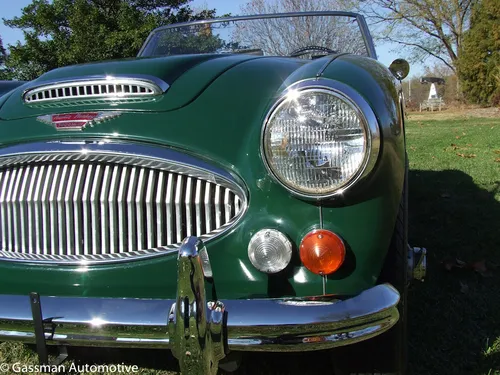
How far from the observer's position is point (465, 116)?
17078 millimetres

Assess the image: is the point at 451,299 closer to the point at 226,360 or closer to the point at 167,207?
the point at 226,360

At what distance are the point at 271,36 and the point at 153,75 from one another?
4.83ft

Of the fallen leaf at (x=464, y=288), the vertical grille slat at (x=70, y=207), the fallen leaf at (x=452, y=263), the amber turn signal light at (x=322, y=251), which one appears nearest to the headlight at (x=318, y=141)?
the amber turn signal light at (x=322, y=251)

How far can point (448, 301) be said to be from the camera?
2570 millimetres

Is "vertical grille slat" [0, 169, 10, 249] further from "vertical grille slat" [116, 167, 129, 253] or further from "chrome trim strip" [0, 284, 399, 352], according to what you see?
"vertical grille slat" [116, 167, 129, 253]

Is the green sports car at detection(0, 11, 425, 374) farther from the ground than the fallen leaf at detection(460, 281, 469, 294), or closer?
farther from the ground

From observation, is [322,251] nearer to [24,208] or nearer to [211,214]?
[211,214]

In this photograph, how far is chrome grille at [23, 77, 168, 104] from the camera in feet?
5.83

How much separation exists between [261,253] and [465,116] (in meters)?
17.3

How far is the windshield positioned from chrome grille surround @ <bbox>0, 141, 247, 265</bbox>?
1.61 meters

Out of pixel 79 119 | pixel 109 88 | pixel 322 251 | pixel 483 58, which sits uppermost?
pixel 483 58

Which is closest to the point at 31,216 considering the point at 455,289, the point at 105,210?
the point at 105,210

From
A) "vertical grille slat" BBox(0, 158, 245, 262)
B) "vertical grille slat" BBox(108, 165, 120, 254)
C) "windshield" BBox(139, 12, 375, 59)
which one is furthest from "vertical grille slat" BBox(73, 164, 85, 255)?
"windshield" BBox(139, 12, 375, 59)

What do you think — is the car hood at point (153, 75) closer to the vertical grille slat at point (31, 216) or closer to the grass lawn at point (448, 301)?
the vertical grille slat at point (31, 216)
